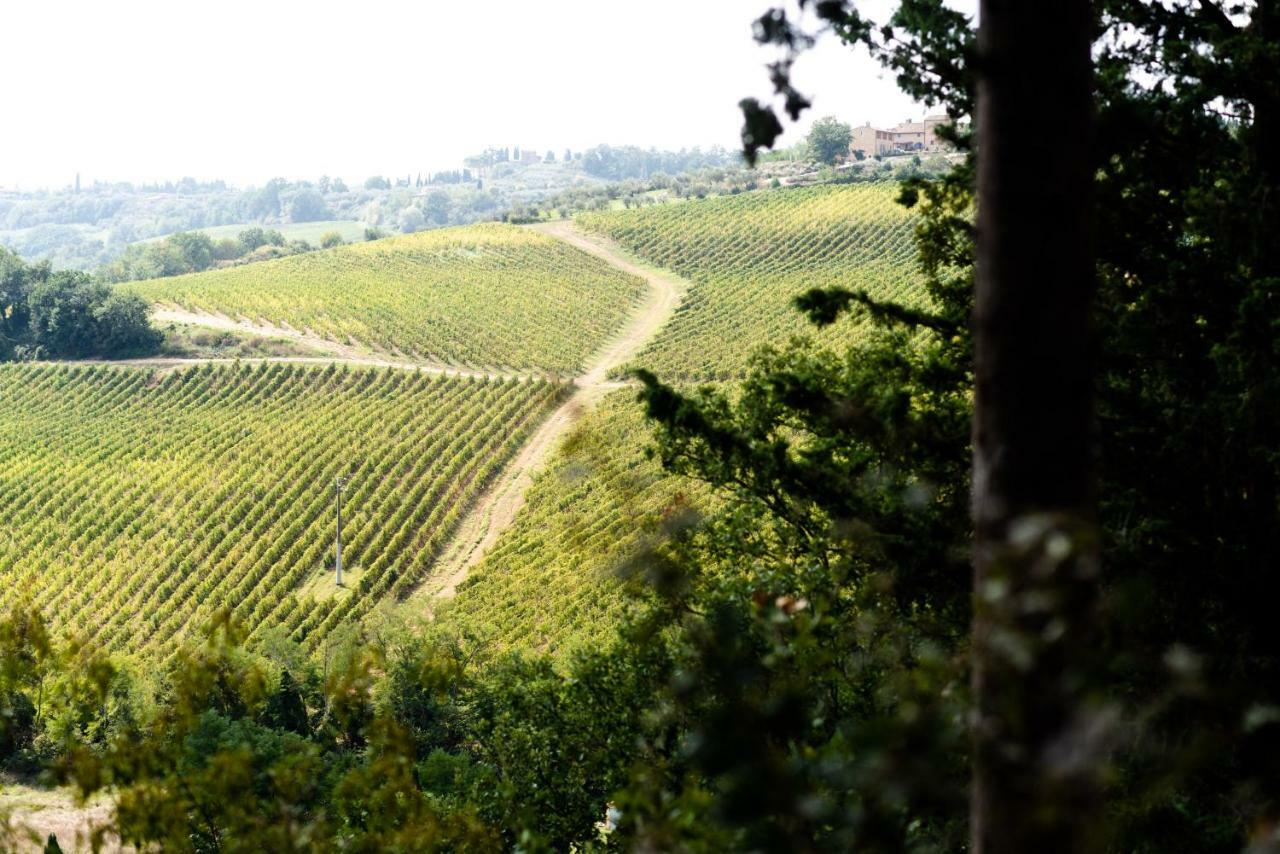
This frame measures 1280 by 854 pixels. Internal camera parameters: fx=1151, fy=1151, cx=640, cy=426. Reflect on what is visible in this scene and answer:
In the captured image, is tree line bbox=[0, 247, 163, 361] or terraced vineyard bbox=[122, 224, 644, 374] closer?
terraced vineyard bbox=[122, 224, 644, 374]

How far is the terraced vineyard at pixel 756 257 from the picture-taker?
65125mm

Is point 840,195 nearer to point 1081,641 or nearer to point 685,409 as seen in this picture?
point 685,409

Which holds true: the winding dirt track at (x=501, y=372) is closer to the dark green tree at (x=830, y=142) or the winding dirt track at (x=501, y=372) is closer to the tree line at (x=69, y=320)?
the tree line at (x=69, y=320)

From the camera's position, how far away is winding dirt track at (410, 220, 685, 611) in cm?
3978

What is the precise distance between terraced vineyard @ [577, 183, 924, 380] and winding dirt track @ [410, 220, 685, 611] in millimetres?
1820

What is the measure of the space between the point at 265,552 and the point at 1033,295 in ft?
136

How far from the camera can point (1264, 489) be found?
767 cm

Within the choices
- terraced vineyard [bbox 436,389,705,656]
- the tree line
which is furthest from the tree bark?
the tree line

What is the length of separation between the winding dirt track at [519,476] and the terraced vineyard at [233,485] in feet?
2.27

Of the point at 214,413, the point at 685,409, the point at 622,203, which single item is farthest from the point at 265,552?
the point at 622,203

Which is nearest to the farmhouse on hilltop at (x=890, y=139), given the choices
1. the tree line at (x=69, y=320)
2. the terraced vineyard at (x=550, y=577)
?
the tree line at (x=69, y=320)

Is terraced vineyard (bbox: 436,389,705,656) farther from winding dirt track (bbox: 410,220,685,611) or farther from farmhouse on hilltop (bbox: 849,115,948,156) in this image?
farmhouse on hilltop (bbox: 849,115,948,156)

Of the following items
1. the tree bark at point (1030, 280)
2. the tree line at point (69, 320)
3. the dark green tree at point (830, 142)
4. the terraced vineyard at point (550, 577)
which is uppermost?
the dark green tree at point (830, 142)

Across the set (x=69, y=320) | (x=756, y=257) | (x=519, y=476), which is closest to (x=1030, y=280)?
(x=519, y=476)
